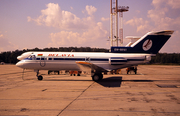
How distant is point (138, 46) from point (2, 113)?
1669 centimetres

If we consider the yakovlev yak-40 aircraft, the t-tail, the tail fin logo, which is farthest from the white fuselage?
the tail fin logo

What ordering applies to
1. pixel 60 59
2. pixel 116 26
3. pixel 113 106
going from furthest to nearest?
pixel 116 26 < pixel 60 59 < pixel 113 106

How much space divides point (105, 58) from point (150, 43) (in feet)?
19.6

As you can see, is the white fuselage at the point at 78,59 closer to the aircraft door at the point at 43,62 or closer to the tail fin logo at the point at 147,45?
the aircraft door at the point at 43,62

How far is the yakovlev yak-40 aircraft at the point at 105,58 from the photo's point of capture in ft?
63.7

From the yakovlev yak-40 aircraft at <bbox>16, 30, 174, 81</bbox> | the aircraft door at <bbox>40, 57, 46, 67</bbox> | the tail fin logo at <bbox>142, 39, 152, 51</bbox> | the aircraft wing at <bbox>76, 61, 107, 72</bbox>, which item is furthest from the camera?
the aircraft door at <bbox>40, 57, 46, 67</bbox>

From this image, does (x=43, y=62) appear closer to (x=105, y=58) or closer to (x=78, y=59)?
(x=78, y=59)

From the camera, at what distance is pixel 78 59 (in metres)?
19.6

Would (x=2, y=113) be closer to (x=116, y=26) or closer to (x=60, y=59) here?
(x=60, y=59)

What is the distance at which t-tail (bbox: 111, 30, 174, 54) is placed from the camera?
63.7 feet

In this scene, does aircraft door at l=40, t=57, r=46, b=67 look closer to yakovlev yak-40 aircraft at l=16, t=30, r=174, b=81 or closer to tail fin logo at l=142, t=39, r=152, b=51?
yakovlev yak-40 aircraft at l=16, t=30, r=174, b=81

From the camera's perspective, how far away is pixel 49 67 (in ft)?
65.5

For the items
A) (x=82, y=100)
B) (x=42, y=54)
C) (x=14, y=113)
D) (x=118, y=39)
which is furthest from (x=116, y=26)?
(x=14, y=113)

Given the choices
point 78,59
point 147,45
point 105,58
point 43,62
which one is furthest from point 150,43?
point 43,62
